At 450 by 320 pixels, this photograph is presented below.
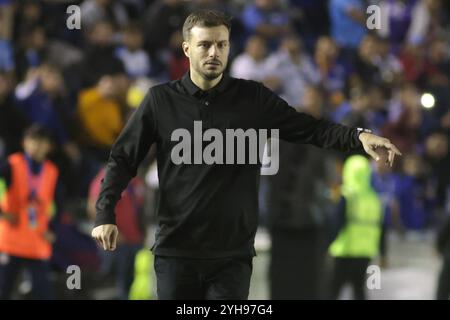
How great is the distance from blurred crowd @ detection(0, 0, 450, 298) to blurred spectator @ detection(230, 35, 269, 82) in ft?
0.05

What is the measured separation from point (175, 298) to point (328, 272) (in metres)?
4.38

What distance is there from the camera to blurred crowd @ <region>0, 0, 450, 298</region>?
30.2 ft

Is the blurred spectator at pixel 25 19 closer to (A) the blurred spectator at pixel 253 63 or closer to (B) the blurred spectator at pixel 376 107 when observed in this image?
(A) the blurred spectator at pixel 253 63

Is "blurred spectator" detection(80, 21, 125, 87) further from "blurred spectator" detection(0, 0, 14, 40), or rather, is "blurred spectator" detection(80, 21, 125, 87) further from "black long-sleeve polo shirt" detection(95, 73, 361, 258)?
"black long-sleeve polo shirt" detection(95, 73, 361, 258)

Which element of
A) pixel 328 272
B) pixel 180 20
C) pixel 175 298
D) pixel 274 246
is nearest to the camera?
pixel 175 298

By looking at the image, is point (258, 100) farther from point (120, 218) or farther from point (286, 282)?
point (120, 218)

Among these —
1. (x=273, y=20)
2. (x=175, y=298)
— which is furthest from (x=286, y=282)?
(x=273, y=20)

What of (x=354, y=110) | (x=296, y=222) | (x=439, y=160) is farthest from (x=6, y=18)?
(x=439, y=160)

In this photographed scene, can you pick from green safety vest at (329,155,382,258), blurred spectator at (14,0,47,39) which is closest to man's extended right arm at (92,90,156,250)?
green safety vest at (329,155,382,258)

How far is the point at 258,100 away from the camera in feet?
16.2

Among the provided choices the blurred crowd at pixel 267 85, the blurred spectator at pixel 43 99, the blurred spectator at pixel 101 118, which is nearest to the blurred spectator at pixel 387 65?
the blurred crowd at pixel 267 85

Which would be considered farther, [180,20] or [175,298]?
[180,20]

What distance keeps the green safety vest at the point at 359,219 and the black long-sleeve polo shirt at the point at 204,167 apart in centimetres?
413

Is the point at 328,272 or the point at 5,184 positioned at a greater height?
the point at 5,184
